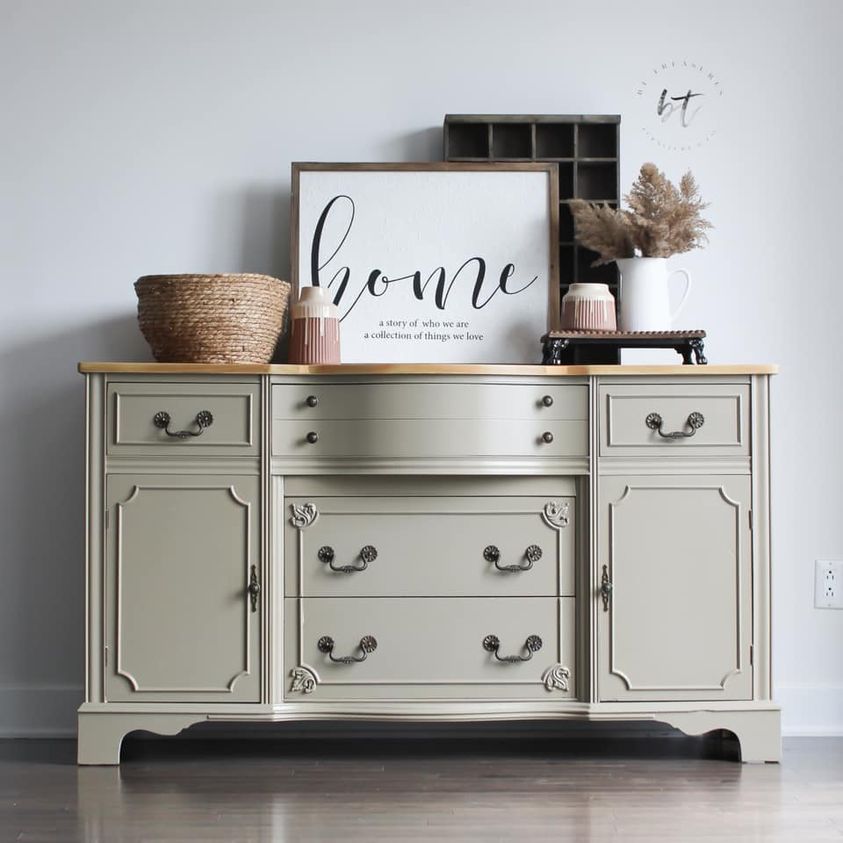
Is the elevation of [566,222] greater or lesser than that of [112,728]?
greater

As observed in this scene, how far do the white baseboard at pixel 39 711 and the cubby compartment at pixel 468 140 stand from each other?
171cm

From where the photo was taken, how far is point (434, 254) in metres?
2.73

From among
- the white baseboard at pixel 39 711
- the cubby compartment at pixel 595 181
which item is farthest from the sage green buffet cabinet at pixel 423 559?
the cubby compartment at pixel 595 181

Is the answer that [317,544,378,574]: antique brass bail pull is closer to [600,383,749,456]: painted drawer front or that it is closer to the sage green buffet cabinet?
the sage green buffet cabinet

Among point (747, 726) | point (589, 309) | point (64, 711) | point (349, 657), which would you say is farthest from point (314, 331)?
point (747, 726)

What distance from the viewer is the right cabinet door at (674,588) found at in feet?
7.82

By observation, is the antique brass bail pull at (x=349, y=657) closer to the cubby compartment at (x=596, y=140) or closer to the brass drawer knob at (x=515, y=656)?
the brass drawer knob at (x=515, y=656)

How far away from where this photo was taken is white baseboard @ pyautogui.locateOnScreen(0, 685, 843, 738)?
275cm

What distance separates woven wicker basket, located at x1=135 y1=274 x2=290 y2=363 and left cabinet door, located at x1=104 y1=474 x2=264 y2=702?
30 centimetres

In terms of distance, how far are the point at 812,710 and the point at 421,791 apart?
3.73 feet

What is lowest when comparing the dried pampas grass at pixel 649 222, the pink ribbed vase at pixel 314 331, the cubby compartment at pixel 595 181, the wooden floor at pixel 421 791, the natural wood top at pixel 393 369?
the wooden floor at pixel 421 791

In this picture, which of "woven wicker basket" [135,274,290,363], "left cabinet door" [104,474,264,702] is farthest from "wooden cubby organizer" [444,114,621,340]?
"left cabinet door" [104,474,264,702]

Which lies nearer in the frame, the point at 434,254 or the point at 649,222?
the point at 649,222

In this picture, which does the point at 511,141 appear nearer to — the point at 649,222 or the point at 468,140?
the point at 468,140
